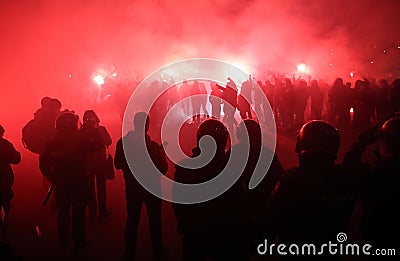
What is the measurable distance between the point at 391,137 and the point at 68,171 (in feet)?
10.7

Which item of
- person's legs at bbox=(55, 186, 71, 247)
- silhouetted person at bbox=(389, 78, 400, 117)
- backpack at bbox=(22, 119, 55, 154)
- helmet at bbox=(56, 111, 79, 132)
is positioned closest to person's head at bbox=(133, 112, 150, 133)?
helmet at bbox=(56, 111, 79, 132)

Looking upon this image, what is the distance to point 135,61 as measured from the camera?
22.3 m

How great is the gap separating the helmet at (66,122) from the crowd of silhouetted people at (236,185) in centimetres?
1

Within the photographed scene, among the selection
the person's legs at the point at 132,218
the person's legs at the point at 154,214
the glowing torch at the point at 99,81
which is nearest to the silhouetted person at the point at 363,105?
the person's legs at the point at 154,214

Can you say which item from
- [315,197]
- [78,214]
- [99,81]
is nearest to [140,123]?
[78,214]

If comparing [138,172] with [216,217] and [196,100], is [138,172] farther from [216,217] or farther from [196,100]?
[196,100]

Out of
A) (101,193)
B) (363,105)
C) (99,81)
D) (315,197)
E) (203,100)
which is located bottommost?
(315,197)

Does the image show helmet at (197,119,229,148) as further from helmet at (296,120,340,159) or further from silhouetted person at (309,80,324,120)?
silhouetted person at (309,80,324,120)

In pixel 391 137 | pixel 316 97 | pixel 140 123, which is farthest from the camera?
pixel 316 97

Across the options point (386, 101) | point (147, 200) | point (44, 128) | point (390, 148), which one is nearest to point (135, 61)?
point (386, 101)

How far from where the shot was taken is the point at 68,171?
13.2ft

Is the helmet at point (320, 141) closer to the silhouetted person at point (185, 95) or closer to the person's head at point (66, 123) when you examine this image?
the person's head at point (66, 123)

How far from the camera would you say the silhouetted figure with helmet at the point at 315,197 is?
2068 millimetres

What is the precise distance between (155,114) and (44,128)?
22.1ft
